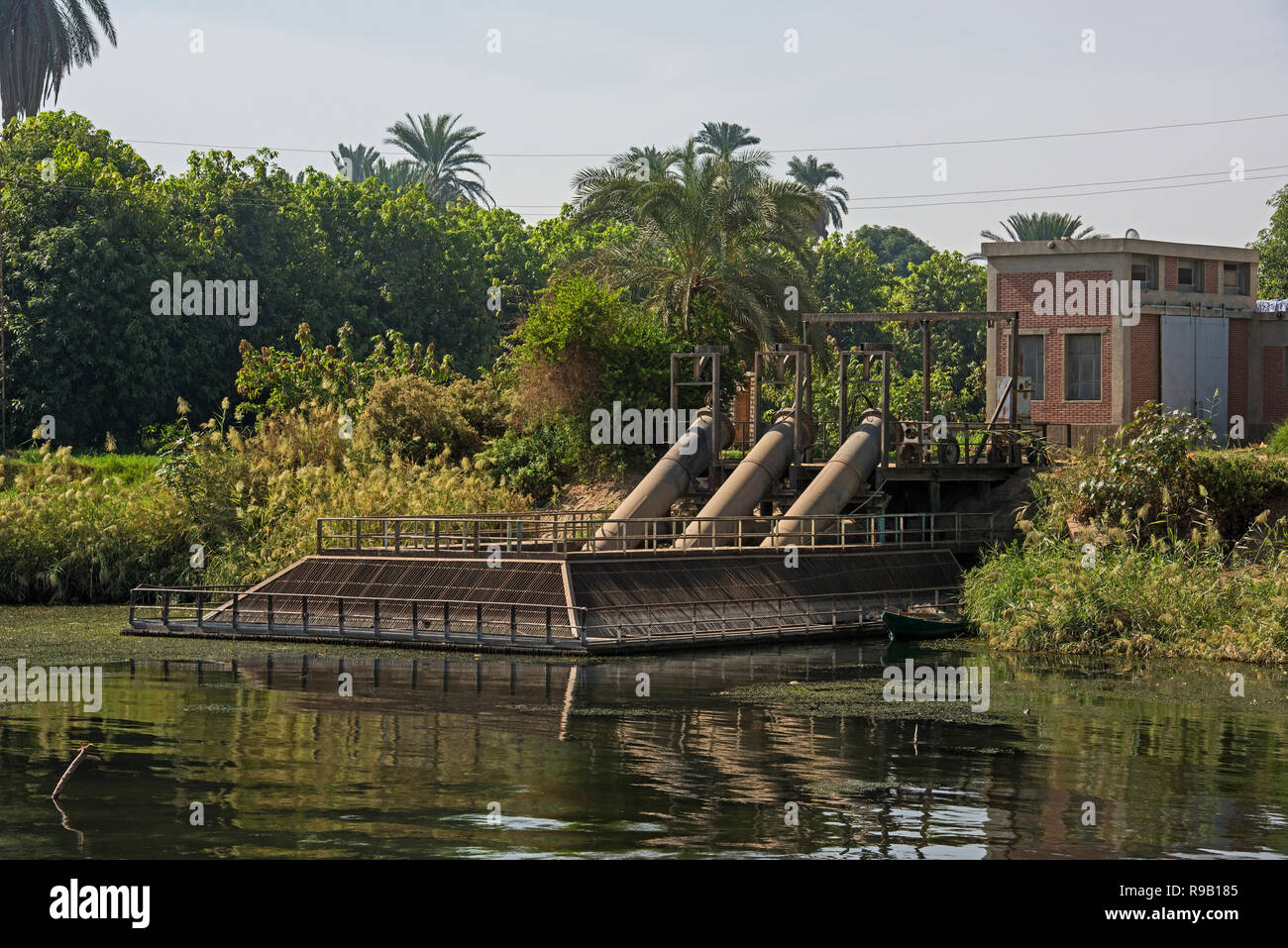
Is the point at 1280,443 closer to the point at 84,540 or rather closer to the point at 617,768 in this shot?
the point at 617,768

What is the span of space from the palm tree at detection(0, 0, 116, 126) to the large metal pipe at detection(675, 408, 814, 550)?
169ft

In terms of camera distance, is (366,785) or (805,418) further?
(805,418)

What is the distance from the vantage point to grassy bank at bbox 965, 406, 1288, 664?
107ft

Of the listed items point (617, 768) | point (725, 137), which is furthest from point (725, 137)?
point (617, 768)

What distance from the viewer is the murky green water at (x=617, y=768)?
16.3 metres

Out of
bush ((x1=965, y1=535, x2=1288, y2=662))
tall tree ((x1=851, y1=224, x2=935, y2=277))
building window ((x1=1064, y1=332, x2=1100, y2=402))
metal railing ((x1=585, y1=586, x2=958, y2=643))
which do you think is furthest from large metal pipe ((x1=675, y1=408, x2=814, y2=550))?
tall tree ((x1=851, y1=224, x2=935, y2=277))

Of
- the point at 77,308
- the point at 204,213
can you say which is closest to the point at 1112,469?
the point at 77,308

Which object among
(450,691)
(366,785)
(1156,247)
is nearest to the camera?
(366,785)

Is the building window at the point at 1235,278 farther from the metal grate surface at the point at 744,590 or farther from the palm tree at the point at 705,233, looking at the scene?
the metal grate surface at the point at 744,590

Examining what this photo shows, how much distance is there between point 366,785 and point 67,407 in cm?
4504

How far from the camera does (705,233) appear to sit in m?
50.6

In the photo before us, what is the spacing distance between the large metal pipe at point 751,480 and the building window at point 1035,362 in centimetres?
984

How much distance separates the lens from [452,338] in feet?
244

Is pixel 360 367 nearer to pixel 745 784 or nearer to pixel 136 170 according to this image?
pixel 136 170
